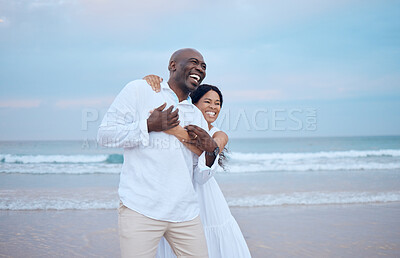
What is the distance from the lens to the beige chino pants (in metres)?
2.09

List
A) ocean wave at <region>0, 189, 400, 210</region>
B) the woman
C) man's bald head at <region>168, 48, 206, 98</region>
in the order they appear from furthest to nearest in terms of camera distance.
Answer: ocean wave at <region>0, 189, 400, 210</region>
the woman
man's bald head at <region>168, 48, 206, 98</region>

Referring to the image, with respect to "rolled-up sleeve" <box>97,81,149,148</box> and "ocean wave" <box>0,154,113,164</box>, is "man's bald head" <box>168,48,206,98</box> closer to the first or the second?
"rolled-up sleeve" <box>97,81,149,148</box>

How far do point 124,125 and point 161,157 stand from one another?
322mm

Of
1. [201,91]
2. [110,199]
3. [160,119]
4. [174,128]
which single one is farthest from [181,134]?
[110,199]

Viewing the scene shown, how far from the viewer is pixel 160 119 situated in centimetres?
210

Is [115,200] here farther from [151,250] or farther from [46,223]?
[151,250]

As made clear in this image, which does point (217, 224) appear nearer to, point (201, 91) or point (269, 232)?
point (201, 91)

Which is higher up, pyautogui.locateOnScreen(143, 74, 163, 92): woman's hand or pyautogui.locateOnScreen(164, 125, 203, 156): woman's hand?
pyautogui.locateOnScreen(143, 74, 163, 92): woman's hand

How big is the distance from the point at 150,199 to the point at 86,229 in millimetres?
4505

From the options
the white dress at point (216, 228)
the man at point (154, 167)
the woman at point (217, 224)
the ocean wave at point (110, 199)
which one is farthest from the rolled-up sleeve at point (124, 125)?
the ocean wave at point (110, 199)

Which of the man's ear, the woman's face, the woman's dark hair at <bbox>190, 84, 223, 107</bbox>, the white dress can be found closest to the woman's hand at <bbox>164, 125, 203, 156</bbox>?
the man's ear

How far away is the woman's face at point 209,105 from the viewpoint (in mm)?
3168

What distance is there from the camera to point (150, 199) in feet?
6.91

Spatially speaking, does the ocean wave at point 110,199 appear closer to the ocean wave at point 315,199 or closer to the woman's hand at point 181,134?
the ocean wave at point 315,199
